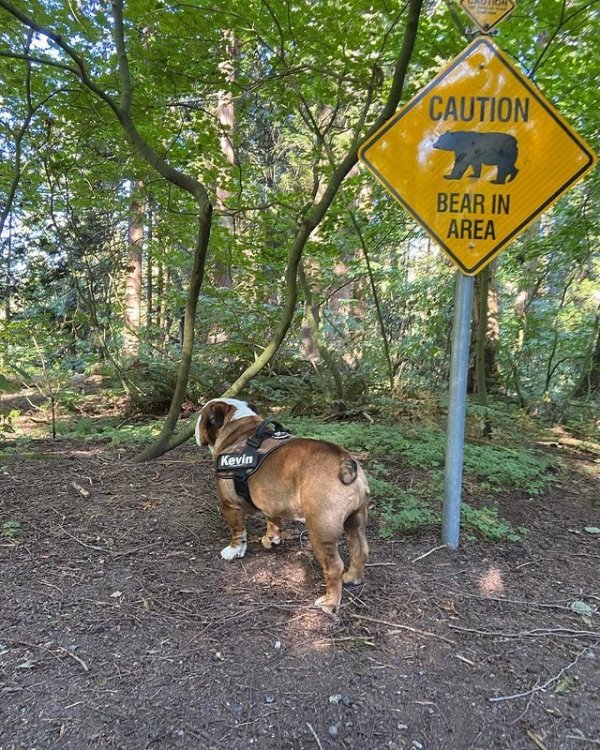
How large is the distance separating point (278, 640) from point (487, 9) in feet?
12.5

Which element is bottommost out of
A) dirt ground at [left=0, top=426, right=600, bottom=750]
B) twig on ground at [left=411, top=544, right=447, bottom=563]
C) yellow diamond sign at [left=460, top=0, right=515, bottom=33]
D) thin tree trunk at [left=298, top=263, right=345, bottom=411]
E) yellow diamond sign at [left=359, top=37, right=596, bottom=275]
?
dirt ground at [left=0, top=426, right=600, bottom=750]

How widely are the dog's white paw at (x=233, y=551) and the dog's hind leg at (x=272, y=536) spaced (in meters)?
0.19

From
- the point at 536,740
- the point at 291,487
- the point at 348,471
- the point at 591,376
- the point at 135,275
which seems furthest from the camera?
the point at 135,275

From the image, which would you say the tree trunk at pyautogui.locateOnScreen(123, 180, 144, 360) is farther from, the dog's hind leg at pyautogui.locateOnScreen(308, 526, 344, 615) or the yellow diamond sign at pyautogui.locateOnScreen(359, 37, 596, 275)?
the dog's hind leg at pyautogui.locateOnScreen(308, 526, 344, 615)

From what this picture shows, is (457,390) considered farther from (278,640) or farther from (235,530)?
(278,640)

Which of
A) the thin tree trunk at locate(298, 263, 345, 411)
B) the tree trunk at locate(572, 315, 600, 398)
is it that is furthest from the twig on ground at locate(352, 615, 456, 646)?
the tree trunk at locate(572, 315, 600, 398)

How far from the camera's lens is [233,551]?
3.30m

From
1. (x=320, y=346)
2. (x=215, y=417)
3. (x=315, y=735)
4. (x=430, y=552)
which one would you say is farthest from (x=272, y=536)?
(x=320, y=346)

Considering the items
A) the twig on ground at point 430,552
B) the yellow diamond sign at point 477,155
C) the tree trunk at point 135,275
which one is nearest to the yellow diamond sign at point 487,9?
the yellow diamond sign at point 477,155


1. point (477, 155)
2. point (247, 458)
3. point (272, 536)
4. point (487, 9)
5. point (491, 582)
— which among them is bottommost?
point (491, 582)

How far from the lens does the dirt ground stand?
196 cm

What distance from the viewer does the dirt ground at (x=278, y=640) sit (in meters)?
1.96

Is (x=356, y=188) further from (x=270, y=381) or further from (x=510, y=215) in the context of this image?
(x=510, y=215)

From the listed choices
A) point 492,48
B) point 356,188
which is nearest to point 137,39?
point 356,188
